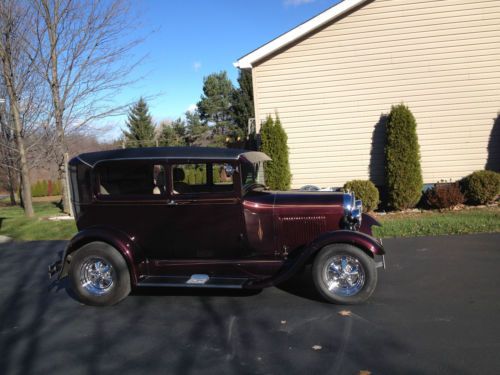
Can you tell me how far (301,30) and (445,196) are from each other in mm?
5329

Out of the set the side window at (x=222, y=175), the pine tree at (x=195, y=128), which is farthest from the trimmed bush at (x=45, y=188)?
the side window at (x=222, y=175)

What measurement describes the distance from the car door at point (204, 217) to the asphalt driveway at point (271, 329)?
580 mm

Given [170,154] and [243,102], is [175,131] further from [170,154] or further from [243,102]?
[170,154]

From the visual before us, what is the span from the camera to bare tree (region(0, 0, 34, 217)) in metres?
11.6

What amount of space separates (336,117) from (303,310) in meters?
7.32

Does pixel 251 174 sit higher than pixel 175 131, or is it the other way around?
pixel 175 131

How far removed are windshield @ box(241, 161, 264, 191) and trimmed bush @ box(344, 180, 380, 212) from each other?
201 inches

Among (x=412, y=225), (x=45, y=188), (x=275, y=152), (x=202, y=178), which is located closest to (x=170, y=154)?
(x=202, y=178)

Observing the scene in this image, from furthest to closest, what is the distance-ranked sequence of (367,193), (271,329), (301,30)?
(301,30) < (367,193) < (271,329)

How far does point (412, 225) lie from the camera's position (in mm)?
8211

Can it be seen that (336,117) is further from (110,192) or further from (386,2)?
(110,192)

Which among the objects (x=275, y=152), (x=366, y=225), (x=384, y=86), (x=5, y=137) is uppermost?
(x=384, y=86)

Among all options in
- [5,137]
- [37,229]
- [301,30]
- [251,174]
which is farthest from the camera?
[5,137]

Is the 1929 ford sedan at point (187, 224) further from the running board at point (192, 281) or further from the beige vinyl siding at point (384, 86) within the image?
the beige vinyl siding at point (384, 86)
